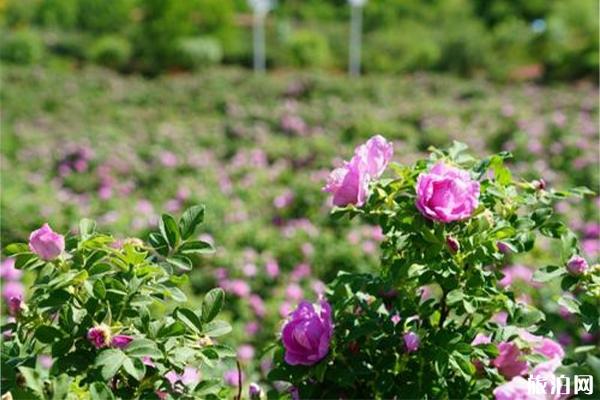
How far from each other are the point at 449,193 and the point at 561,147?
→ 4.33 meters

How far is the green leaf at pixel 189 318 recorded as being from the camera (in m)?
0.98

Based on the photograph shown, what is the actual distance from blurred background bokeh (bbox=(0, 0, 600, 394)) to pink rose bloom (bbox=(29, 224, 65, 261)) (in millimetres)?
681

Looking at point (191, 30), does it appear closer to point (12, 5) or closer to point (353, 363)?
point (12, 5)

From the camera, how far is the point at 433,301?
→ 3.69ft

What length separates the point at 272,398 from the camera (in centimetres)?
109

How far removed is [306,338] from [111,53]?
52.4 ft

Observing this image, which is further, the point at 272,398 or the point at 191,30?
the point at 191,30

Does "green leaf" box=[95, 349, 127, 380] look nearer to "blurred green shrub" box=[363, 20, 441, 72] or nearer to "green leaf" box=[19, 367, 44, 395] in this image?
"green leaf" box=[19, 367, 44, 395]

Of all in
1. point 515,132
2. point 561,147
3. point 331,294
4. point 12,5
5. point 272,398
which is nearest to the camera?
point 272,398

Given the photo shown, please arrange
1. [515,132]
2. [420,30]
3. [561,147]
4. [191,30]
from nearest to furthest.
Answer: [561,147]
[515,132]
[191,30]
[420,30]

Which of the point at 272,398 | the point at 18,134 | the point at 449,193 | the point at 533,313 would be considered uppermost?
the point at 449,193

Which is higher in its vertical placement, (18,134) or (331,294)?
(331,294)

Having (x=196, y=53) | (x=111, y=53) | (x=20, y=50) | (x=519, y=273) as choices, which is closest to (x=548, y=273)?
(x=519, y=273)

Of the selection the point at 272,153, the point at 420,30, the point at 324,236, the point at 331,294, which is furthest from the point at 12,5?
the point at 331,294
